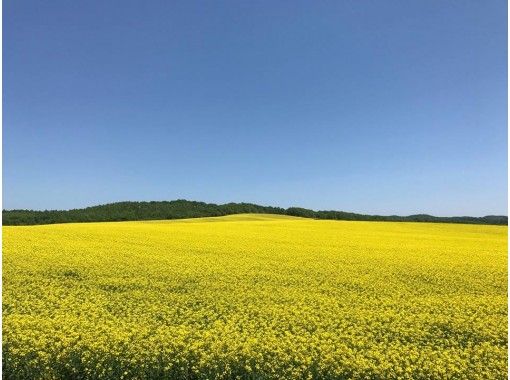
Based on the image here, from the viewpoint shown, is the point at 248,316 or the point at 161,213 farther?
the point at 161,213

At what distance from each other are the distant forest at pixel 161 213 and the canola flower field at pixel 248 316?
38357mm

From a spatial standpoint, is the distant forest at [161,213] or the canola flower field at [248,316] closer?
the canola flower field at [248,316]

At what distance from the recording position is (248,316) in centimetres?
902

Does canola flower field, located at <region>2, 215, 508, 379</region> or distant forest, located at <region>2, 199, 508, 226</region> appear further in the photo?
distant forest, located at <region>2, 199, 508, 226</region>

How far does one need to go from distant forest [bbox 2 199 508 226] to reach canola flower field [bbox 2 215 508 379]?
38357mm

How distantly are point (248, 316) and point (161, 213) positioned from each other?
54.3 meters

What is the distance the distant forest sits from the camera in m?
52.5

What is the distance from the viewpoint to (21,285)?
11.2m

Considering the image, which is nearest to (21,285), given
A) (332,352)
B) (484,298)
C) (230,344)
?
(230,344)

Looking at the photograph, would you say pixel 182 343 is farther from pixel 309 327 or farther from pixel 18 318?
pixel 18 318

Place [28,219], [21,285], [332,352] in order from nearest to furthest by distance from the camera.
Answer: [332,352]
[21,285]
[28,219]

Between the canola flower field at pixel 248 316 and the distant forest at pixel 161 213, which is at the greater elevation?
the distant forest at pixel 161 213

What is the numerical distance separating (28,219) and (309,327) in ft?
172

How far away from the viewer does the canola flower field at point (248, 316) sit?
687cm
